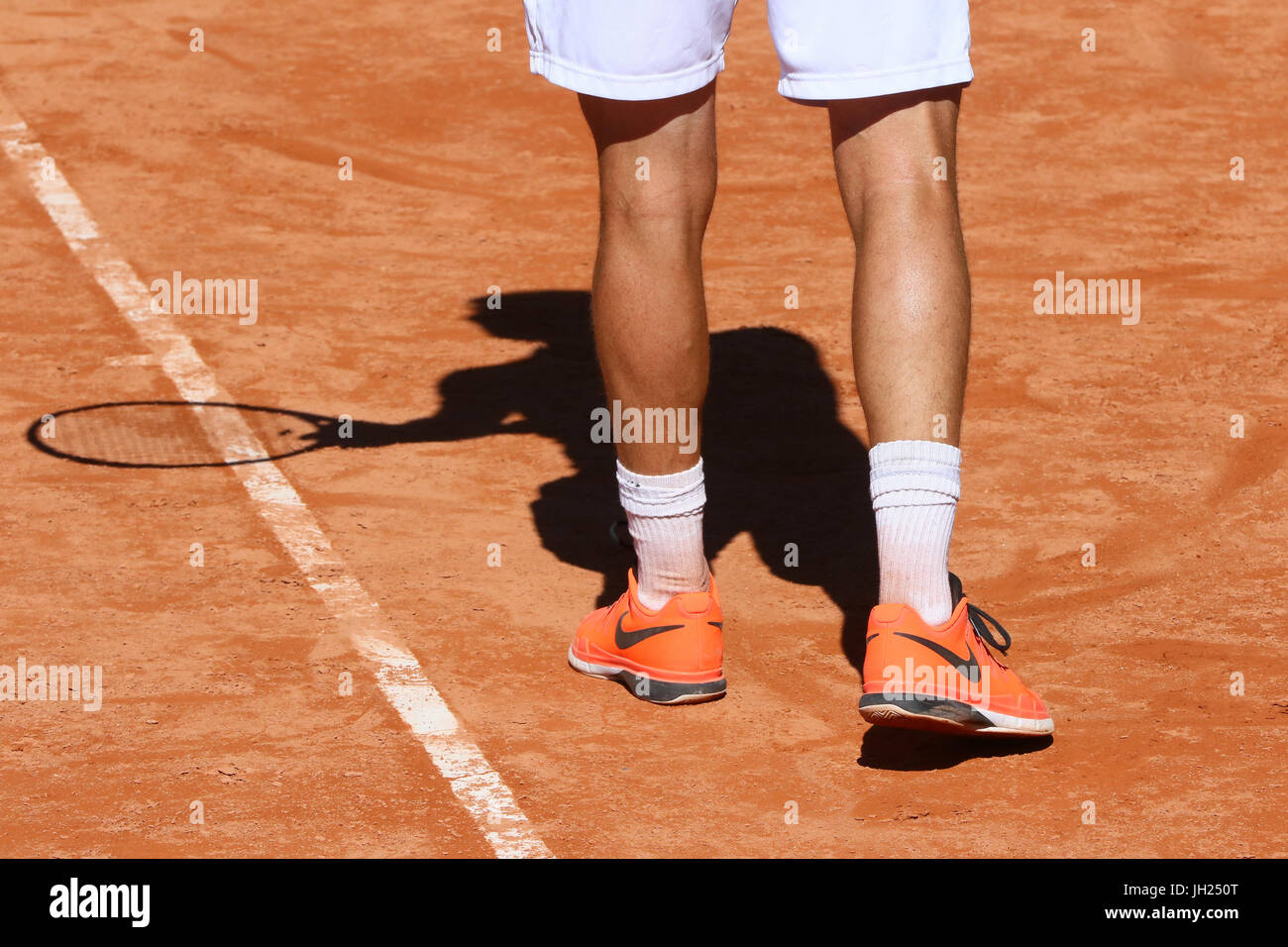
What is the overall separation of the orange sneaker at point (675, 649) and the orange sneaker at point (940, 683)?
0.44 meters

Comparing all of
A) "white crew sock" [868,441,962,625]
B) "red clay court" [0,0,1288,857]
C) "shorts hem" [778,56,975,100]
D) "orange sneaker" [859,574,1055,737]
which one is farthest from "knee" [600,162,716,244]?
"red clay court" [0,0,1288,857]

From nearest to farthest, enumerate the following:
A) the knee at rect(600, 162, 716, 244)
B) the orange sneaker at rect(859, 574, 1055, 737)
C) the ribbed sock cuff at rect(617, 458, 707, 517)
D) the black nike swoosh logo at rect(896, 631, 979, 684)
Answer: the orange sneaker at rect(859, 574, 1055, 737) → the black nike swoosh logo at rect(896, 631, 979, 684) → the knee at rect(600, 162, 716, 244) → the ribbed sock cuff at rect(617, 458, 707, 517)

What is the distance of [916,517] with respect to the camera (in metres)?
3.53

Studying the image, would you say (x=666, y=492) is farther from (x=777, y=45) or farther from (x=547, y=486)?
(x=547, y=486)

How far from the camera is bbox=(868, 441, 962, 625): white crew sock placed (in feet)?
11.6

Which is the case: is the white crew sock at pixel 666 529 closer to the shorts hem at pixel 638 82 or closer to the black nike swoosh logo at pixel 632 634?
the black nike swoosh logo at pixel 632 634

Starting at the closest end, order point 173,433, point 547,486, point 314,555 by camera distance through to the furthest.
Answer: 1. point 314,555
2. point 547,486
3. point 173,433

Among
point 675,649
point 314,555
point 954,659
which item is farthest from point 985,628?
point 314,555

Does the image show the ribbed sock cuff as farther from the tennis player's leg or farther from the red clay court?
the red clay court

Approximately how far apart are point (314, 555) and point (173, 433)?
101 centimetres

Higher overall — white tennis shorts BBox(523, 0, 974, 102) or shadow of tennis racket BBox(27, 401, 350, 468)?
white tennis shorts BBox(523, 0, 974, 102)

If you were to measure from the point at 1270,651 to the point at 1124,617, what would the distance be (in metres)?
0.33

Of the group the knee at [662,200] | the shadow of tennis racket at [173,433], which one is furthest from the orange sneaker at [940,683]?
the shadow of tennis racket at [173,433]

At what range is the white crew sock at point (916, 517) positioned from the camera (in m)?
3.53
